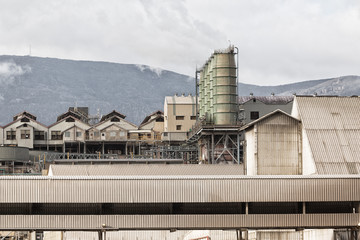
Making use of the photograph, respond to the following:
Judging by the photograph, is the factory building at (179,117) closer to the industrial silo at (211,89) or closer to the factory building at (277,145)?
the industrial silo at (211,89)

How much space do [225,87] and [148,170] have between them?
2368 centimetres

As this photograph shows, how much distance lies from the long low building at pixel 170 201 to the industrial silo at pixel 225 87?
2012 inches

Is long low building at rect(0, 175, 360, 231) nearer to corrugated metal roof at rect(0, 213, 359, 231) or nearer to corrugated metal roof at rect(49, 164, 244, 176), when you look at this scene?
corrugated metal roof at rect(0, 213, 359, 231)

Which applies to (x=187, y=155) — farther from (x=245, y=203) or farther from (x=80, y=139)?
(x=245, y=203)

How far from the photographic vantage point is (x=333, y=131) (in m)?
55.9

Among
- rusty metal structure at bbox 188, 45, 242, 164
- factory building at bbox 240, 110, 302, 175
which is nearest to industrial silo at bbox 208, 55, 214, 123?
rusty metal structure at bbox 188, 45, 242, 164

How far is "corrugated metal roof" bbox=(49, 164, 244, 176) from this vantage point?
7462cm

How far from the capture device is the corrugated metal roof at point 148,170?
2938 inches

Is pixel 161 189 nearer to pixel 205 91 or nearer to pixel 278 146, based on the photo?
pixel 278 146

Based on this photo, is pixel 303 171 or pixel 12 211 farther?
pixel 303 171

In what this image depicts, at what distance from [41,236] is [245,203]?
30.8 metres

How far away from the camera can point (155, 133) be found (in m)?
143

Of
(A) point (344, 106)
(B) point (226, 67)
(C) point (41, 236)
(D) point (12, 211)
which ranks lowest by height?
(C) point (41, 236)

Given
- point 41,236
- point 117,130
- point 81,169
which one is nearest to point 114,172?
point 81,169
